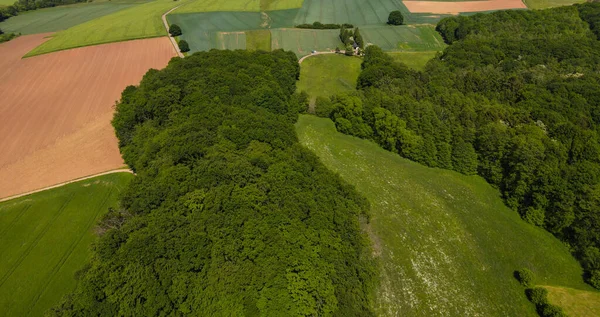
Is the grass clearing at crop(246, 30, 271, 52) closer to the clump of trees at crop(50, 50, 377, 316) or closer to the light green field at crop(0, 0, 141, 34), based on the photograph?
the clump of trees at crop(50, 50, 377, 316)

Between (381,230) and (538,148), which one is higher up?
(538,148)

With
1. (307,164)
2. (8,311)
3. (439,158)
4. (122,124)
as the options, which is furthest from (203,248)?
(439,158)

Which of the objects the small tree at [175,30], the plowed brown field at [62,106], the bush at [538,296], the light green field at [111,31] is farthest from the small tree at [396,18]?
the bush at [538,296]

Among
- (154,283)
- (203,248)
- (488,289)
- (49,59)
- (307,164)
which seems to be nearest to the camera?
(154,283)

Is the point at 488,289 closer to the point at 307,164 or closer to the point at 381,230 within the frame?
the point at 381,230

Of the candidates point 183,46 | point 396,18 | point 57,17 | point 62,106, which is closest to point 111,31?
point 183,46

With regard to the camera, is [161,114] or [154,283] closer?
[154,283]

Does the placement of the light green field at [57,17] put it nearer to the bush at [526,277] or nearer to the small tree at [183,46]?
the small tree at [183,46]
